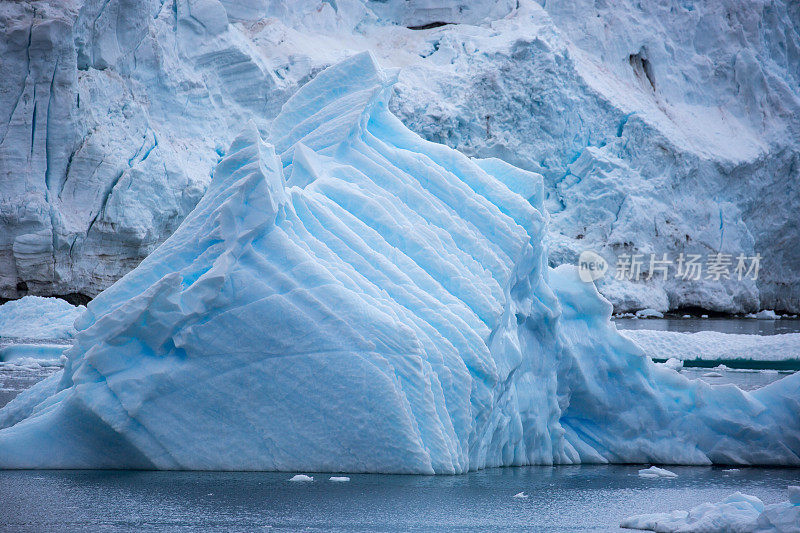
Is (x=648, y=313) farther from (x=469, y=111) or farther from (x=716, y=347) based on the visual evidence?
(x=716, y=347)

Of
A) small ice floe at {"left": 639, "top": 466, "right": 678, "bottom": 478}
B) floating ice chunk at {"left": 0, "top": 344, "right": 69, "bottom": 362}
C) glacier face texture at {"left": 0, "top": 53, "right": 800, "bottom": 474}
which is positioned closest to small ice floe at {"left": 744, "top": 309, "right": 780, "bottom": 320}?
floating ice chunk at {"left": 0, "top": 344, "right": 69, "bottom": 362}

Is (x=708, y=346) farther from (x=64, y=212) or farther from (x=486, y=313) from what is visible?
(x=64, y=212)

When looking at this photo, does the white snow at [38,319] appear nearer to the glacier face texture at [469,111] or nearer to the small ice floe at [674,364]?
the glacier face texture at [469,111]

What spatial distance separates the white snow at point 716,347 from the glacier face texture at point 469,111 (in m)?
6.24

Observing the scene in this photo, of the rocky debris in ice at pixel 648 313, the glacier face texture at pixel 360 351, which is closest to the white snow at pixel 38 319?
the glacier face texture at pixel 360 351

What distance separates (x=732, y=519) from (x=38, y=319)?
10213 millimetres

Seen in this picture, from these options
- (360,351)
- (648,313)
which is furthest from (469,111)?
(360,351)

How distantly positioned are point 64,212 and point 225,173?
10.7 metres

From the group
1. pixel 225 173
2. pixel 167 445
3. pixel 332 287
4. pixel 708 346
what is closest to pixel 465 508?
pixel 332 287

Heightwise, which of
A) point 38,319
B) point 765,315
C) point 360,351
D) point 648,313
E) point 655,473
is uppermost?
point 360,351

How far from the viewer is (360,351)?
364 centimetres

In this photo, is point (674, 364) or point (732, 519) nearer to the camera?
point (732, 519)

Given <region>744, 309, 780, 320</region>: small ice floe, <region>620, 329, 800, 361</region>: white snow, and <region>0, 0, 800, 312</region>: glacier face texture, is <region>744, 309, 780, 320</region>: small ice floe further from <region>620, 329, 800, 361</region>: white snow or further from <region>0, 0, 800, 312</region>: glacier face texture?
<region>620, 329, 800, 361</region>: white snow

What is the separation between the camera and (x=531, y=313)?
4.73 m
